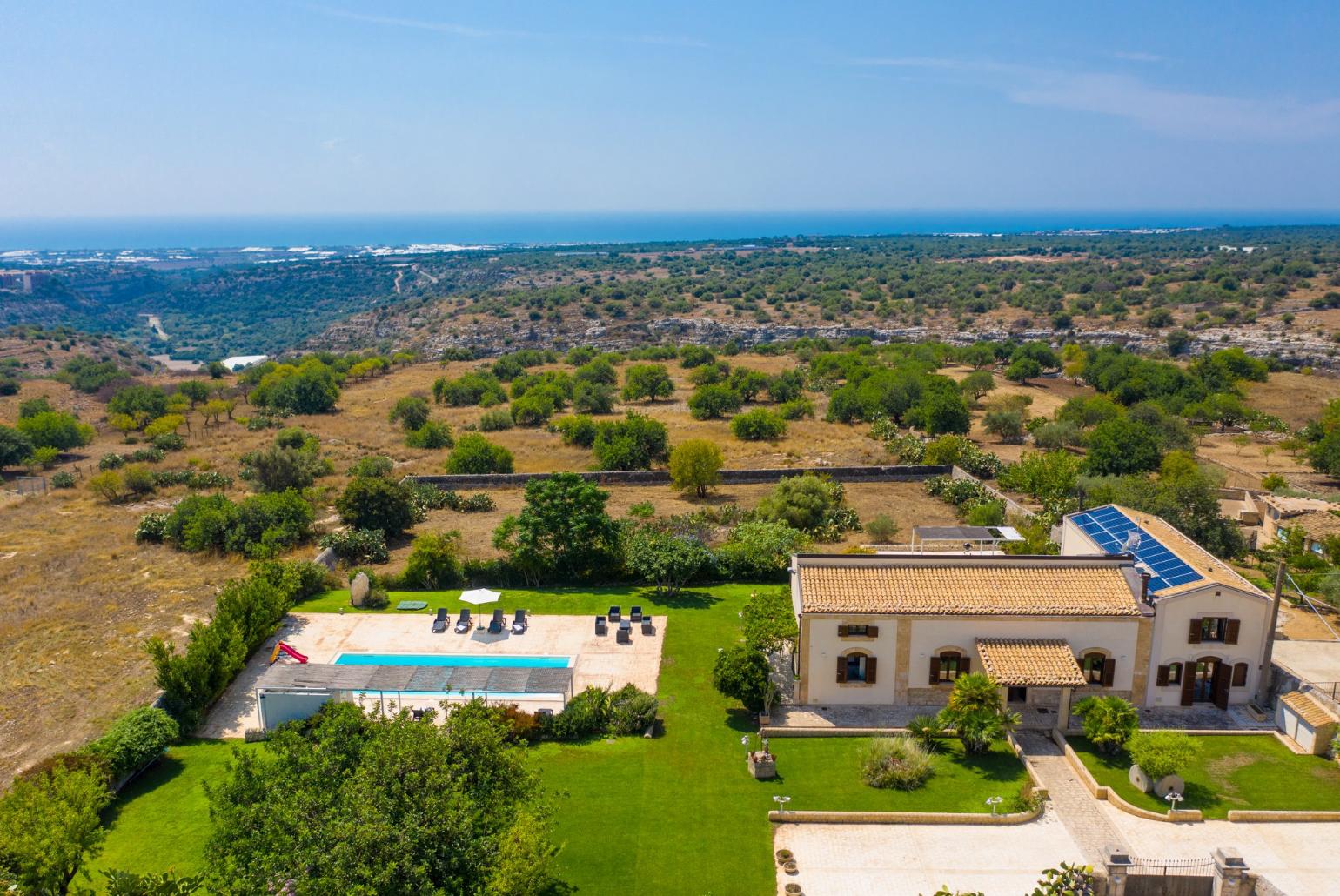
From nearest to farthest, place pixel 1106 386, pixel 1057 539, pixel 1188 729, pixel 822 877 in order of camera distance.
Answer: pixel 822 877 < pixel 1188 729 < pixel 1057 539 < pixel 1106 386

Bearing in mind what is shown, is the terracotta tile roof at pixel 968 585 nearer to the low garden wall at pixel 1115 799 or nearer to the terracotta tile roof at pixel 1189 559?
the terracotta tile roof at pixel 1189 559

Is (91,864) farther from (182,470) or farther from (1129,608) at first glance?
(182,470)

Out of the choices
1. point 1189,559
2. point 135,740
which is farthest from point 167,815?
point 1189,559

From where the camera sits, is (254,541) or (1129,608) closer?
(1129,608)

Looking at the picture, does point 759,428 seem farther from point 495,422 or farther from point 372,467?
point 372,467

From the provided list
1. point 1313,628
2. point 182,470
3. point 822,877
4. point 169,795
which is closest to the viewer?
point 822,877

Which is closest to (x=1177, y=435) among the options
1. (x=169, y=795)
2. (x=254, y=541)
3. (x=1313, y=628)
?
(x=1313, y=628)
